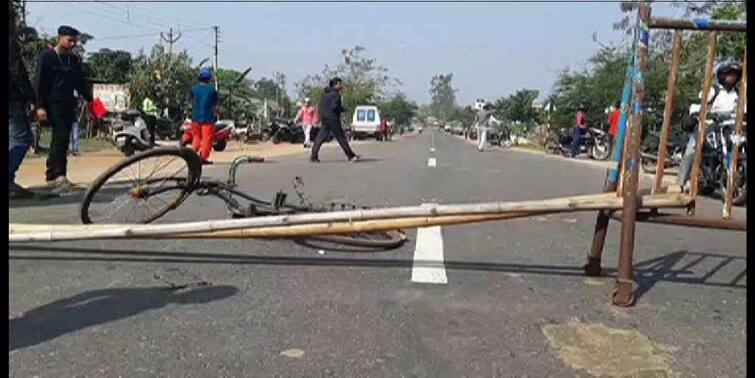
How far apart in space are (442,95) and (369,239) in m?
161

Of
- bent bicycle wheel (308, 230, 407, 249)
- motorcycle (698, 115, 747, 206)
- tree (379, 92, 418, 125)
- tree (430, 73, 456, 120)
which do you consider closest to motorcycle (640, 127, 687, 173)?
motorcycle (698, 115, 747, 206)

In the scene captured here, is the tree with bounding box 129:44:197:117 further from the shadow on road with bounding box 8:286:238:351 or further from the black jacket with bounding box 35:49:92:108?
the shadow on road with bounding box 8:286:238:351

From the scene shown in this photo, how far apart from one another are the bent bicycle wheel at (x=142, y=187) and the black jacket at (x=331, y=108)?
9504mm

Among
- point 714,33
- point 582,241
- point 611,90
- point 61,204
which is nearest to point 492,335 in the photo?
point 714,33

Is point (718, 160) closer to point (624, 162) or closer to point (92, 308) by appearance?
point (624, 162)

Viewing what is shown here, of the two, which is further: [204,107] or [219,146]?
[219,146]

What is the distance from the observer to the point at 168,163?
5707mm

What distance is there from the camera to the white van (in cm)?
3997

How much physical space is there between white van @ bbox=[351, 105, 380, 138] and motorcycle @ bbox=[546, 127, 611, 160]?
1396cm

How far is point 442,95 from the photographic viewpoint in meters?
165

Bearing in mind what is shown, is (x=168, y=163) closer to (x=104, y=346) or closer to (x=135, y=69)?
(x=104, y=346)

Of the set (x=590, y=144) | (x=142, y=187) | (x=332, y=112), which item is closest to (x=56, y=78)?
(x=142, y=187)

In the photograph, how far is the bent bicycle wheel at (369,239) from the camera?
5.40 m

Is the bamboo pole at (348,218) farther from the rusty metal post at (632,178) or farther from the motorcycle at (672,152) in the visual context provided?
the motorcycle at (672,152)
